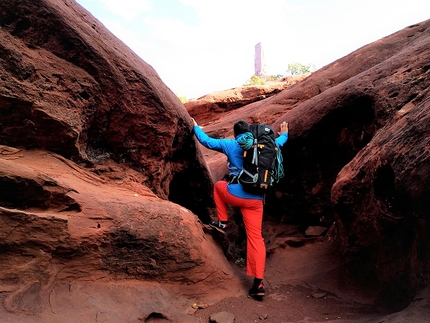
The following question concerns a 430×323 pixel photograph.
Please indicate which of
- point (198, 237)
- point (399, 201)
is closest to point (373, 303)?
point (399, 201)

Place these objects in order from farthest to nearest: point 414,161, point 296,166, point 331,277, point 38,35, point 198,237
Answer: point 296,166 < point 331,277 < point 198,237 < point 38,35 < point 414,161

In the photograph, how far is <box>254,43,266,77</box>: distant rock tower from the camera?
171ft

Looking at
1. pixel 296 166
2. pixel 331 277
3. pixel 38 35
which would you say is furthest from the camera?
pixel 296 166

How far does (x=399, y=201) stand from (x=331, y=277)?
6.49ft

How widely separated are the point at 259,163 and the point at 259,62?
166ft

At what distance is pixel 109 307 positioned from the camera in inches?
148

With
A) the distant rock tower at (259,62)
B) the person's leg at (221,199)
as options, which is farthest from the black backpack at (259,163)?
the distant rock tower at (259,62)

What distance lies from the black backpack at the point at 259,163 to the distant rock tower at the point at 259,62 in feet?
157

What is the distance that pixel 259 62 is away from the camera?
2099 inches

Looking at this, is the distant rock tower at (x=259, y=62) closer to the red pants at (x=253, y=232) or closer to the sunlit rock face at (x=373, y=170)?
the sunlit rock face at (x=373, y=170)

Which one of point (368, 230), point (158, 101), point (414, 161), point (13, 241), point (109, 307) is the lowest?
point (109, 307)

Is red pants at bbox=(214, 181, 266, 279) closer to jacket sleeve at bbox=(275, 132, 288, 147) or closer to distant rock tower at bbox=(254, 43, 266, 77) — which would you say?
jacket sleeve at bbox=(275, 132, 288, 147)

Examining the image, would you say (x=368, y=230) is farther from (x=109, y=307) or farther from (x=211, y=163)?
(x=211, y=163)

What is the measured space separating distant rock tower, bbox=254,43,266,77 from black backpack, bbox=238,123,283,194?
47991 mm
